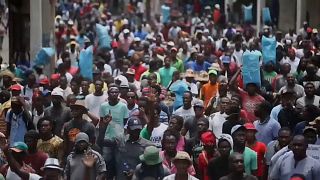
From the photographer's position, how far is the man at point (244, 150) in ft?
37.8

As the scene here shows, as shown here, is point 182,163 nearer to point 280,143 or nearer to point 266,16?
point 280,143

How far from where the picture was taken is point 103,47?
82.7 feet

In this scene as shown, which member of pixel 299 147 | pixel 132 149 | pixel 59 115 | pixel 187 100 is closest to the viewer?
pixel 299 147

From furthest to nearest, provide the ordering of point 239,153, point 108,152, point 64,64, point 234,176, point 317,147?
point 64,64 → point 108,152 → point 317,147 → point 239,153 → point 234,176

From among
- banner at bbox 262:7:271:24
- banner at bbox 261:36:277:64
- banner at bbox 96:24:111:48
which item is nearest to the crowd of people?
banner at bbox 261:36:277:64

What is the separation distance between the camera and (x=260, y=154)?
12.1 m

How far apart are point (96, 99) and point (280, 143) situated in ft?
13.1

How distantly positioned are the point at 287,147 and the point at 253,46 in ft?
30.5

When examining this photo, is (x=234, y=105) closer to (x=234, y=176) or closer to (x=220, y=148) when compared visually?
(x=220, y=148)

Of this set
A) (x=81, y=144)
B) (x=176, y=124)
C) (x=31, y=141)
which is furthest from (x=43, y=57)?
(x=81, y=144)

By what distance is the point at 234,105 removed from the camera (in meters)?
13.3

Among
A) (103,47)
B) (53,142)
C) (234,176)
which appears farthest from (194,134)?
(103,47)

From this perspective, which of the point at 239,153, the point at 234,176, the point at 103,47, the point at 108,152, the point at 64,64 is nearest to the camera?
the point at 234,176

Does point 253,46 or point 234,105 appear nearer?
point 234,105
